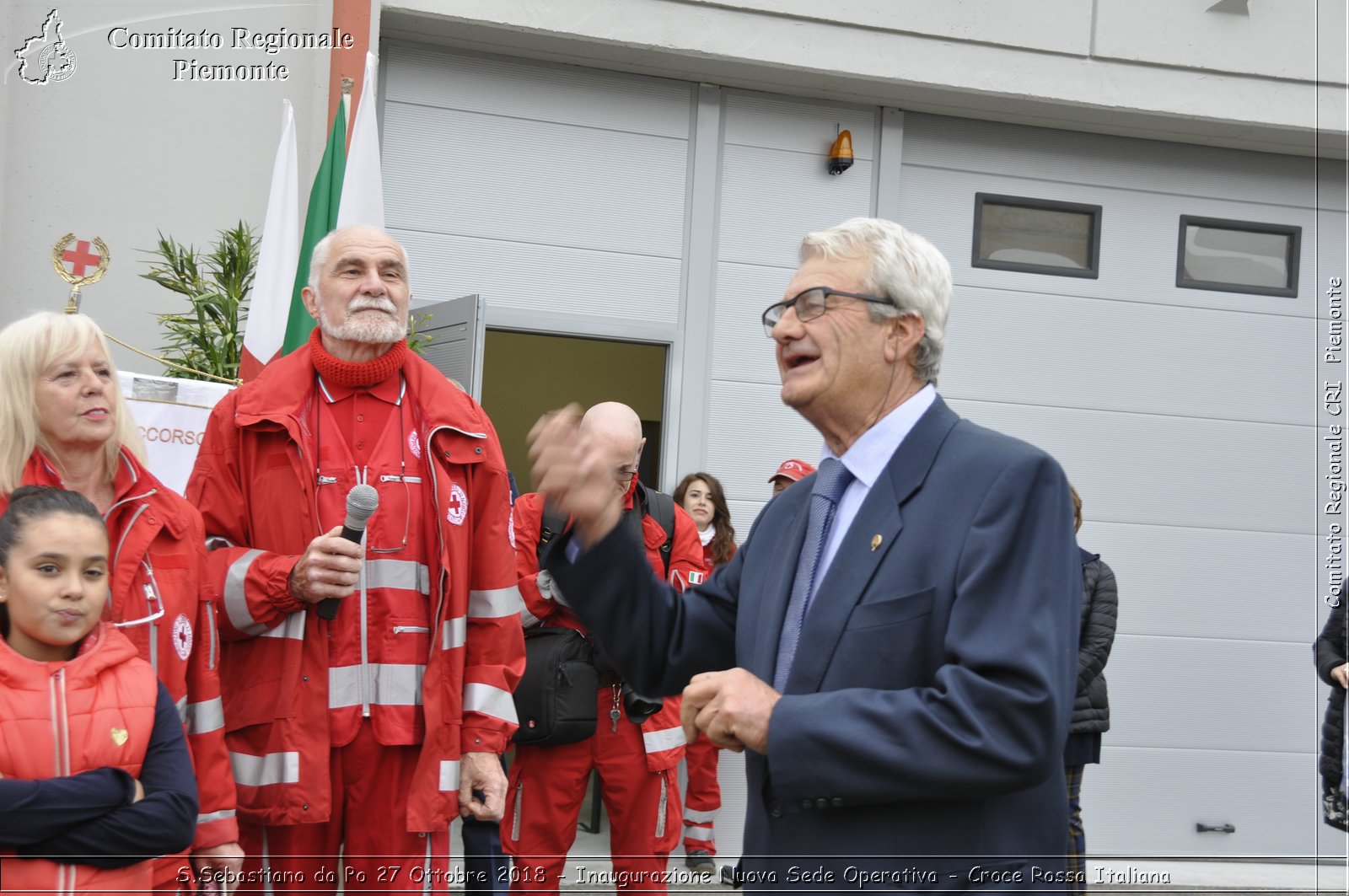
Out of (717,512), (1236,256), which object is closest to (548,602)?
(717,512)

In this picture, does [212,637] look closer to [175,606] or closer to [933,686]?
[175,606]

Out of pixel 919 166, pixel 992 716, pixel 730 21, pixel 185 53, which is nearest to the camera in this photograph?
pixel 992 716

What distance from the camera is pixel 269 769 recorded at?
145 inches

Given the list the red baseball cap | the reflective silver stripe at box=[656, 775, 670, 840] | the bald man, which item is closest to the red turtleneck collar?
the bald man

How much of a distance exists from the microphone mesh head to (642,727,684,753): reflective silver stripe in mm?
2509

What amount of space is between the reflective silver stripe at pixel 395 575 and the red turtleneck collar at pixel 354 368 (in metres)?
0.54

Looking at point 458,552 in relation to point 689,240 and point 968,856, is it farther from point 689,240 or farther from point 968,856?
point 689,240

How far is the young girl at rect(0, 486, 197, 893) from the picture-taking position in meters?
3.01

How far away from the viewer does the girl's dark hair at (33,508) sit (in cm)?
325

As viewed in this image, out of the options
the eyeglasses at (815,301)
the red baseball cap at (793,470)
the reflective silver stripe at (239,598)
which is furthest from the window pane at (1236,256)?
the eyeglasses at (815,301)

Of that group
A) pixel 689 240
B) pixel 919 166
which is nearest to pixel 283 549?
pixel 689 240

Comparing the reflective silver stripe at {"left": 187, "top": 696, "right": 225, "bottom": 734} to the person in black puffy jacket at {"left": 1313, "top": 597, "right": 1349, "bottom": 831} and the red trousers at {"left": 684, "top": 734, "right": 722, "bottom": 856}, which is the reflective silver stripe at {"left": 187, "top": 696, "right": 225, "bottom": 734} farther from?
the person in black puffy jacket at {"left": 1313, "top": 597, "right": 1349, "bottom": 831}

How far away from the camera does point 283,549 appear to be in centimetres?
385

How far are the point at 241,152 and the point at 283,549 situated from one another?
455cm
